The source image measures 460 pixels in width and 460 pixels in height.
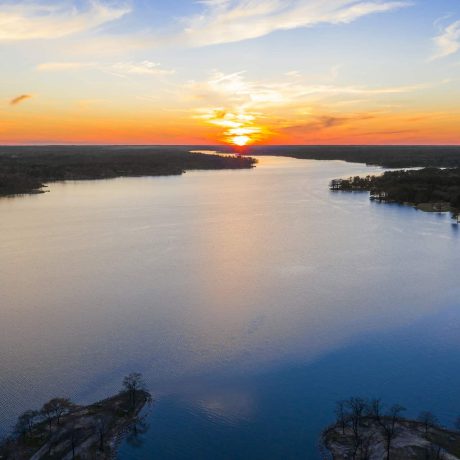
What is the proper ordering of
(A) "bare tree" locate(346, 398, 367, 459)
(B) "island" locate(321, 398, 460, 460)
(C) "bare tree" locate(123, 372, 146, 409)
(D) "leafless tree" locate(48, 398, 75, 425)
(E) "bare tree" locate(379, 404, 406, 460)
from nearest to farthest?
1. (B) "island" locate(321, 398, 460, 460)
2. (E) "bare tree" locate(379, 404, 406, 460)
3. (A) "bare tree" locate(346, 398, 367, 459)
4. (D) "leafless tree" locate(48, 398, 75, 425)
5. (C) "bare tree" locate(123, 372, 146, 409)

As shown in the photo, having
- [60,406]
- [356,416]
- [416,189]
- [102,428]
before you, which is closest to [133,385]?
[102,428]

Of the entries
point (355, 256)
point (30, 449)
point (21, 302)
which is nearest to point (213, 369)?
point (30, 449)

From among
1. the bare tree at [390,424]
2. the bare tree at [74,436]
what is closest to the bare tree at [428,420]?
the bare tree at [390,424]

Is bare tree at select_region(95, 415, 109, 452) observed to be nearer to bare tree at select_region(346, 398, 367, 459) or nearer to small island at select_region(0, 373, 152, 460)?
small island at select_region(0, 373, 152, 460)

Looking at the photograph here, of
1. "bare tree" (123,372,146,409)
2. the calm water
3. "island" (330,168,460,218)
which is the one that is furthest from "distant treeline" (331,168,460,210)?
"bare tree" (123,372,146,409)

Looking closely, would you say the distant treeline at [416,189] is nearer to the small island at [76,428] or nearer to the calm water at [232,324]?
the calm water at [232,324]

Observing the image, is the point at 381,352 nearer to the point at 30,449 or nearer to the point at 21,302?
the point at 30,449

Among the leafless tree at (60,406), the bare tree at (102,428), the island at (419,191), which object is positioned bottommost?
the bare tree at (102,428)
